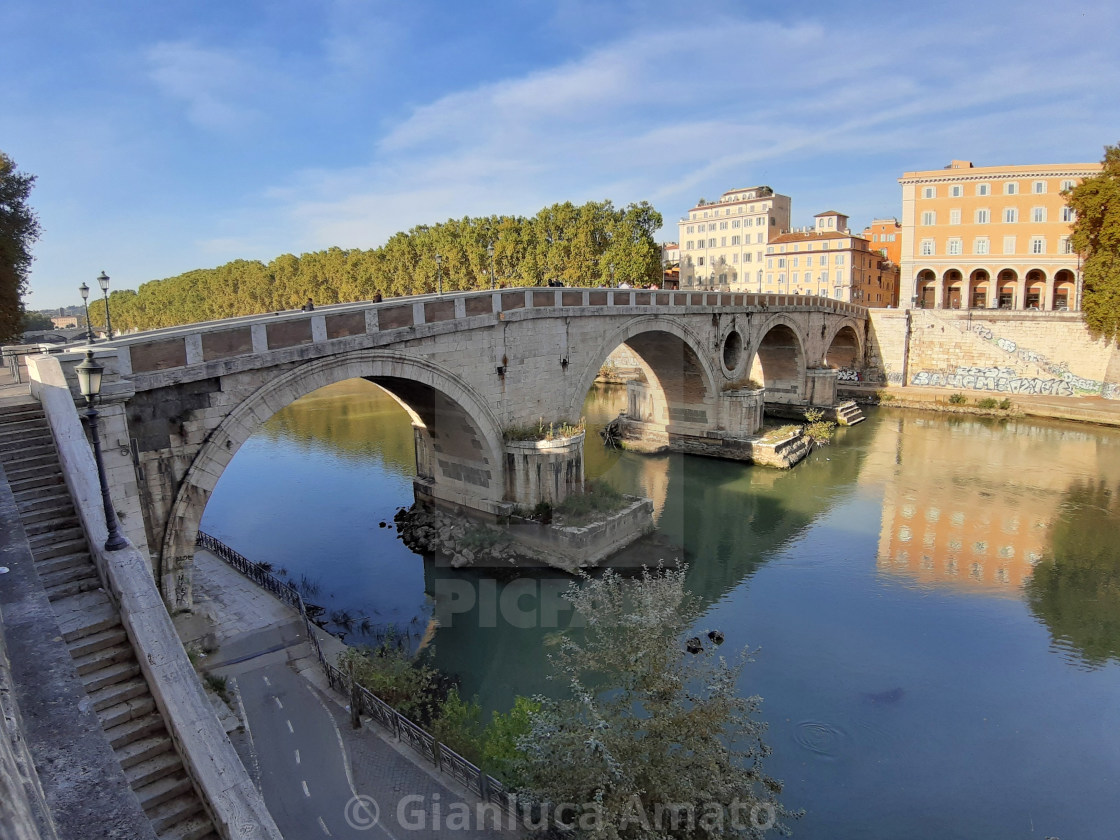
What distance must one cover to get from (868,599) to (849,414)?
17.0m

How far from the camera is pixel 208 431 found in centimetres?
937

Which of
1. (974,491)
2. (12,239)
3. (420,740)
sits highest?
(12,239)

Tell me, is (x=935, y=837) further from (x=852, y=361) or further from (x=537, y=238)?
(x=537, y=238)

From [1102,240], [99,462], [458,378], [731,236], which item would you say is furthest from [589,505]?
[731,236]

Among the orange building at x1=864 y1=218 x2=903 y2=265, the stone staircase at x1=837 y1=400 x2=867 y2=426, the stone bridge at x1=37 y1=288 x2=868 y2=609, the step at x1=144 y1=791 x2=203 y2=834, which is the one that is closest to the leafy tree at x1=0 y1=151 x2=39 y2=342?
the stone bridge at x1=37 y1=288 x2=868 y2=609

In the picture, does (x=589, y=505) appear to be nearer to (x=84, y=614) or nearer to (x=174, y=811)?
(x=84, y=614)

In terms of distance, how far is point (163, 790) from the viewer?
185 inches

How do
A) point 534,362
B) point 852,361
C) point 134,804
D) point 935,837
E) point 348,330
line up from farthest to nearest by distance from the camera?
point 852,361
point 534,362
point 348,330
point 935,837
point 134,804

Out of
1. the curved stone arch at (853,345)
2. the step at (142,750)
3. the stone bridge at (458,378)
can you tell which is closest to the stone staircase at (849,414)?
the stone bridge at (458,378)

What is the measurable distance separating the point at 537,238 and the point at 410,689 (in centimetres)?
3444

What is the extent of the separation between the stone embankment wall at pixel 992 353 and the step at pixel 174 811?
33748 mm

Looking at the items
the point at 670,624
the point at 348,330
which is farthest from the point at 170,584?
the point at 670,624

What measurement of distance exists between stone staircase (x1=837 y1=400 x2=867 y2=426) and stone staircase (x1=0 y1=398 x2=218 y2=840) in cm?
2657

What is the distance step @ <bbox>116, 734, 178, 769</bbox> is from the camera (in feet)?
15.6
